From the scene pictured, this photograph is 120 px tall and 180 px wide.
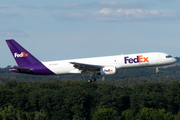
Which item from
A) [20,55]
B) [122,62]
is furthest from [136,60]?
[20,55]

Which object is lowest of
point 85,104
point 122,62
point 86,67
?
point 85,104

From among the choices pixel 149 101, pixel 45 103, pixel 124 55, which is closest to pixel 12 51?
pixel 124 55

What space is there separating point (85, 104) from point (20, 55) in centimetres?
6308

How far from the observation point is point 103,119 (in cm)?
10912

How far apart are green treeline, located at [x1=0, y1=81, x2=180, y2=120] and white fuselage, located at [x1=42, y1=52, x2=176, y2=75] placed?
4633 centimetres

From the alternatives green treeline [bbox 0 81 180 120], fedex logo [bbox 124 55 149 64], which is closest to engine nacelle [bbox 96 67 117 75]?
fedex logo [bbox 124 55 149 64]

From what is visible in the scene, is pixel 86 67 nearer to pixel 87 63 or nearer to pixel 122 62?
pixel 87 63

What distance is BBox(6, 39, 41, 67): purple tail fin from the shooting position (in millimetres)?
66875

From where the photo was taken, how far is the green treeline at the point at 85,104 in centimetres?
11125

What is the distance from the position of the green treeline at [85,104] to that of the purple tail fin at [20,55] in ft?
139

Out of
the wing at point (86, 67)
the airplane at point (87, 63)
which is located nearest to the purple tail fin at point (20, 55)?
the airplane at point (87, 63)

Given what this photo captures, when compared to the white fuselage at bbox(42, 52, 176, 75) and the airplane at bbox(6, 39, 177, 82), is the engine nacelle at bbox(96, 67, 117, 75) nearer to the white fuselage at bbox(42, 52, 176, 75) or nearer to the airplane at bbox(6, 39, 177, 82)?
the airplane at bbox(6, 39, 177, 82)

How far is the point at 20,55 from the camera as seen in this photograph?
67.4m

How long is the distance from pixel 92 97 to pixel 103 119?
72.8ft
